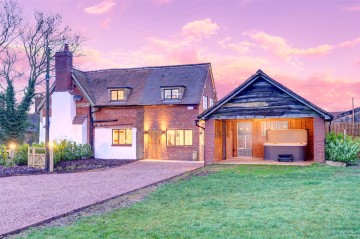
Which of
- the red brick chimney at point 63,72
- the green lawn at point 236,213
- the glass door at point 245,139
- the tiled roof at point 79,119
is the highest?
the red brick chimney at point 63,72

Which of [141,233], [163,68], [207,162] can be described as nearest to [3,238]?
[141,233]

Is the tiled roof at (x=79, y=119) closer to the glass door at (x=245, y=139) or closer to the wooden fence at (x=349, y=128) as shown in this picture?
the glass door at (x=245, y=139)

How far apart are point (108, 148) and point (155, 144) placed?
3.61 m

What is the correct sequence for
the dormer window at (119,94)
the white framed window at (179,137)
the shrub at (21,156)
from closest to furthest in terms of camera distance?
the shrub at (21,156)
the white framed window at (179,137)
the dormer window at (119,94)

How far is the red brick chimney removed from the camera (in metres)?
29.8

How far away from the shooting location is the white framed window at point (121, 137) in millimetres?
29281

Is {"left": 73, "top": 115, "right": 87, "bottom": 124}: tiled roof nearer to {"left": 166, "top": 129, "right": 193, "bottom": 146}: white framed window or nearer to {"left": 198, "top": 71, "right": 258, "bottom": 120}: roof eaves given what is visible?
{"left": 166, "top": 129, "right": 193, "bottom": 146}: white framed window

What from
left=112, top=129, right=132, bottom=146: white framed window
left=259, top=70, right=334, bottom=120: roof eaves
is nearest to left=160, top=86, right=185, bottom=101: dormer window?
left=112, top=129, right=132, bottom=146: white framed window

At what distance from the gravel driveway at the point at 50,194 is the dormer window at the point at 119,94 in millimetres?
12378

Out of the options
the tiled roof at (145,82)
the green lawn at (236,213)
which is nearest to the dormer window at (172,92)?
the tiled roof at (145,82)

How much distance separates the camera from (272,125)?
25.2 meters

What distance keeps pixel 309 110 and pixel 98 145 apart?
52.3ft

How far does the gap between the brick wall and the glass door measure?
5769 mm

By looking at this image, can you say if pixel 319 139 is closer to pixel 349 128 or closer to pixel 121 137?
pixel 349 128
